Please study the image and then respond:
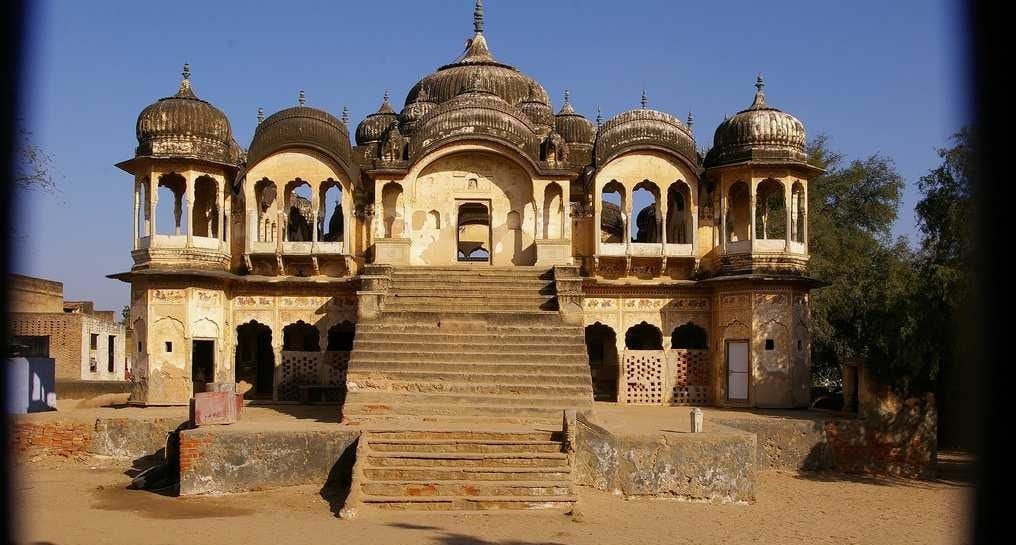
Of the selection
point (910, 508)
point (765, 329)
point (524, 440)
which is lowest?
point (910, 508)

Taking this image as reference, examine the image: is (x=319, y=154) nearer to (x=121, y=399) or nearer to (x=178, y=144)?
(x=178, y=144)

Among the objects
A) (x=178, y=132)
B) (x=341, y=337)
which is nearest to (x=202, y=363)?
(x=341, y=337)

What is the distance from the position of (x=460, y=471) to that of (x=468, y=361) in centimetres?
342

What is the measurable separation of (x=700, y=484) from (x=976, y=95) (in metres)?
7.64

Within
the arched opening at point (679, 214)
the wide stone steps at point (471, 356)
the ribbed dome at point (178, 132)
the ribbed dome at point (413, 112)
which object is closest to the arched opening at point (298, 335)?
the ribbed dome at point (178, 132)

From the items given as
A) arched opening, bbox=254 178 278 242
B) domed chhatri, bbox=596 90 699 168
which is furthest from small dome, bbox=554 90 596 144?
arched opening, bbox=254 178 278 242

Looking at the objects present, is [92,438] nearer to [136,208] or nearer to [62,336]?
[136,208]

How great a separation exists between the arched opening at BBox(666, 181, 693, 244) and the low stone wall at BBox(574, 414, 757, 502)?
27.9 ft

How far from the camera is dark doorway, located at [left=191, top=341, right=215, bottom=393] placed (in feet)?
70.4

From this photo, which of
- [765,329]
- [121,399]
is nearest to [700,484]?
[765,329]

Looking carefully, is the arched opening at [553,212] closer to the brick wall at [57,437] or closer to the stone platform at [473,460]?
the stone platform at [473,460]

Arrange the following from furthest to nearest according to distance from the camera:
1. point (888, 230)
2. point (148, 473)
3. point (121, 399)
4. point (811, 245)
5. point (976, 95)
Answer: point (888, 230) → point (811, 245) → point (121, 399) → point (148, 473) → point (976, 95)

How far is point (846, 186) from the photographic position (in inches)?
1209

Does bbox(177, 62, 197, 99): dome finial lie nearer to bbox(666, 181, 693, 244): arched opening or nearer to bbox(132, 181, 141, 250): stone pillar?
bbox(132, 181, 141, 250): stone pillar
